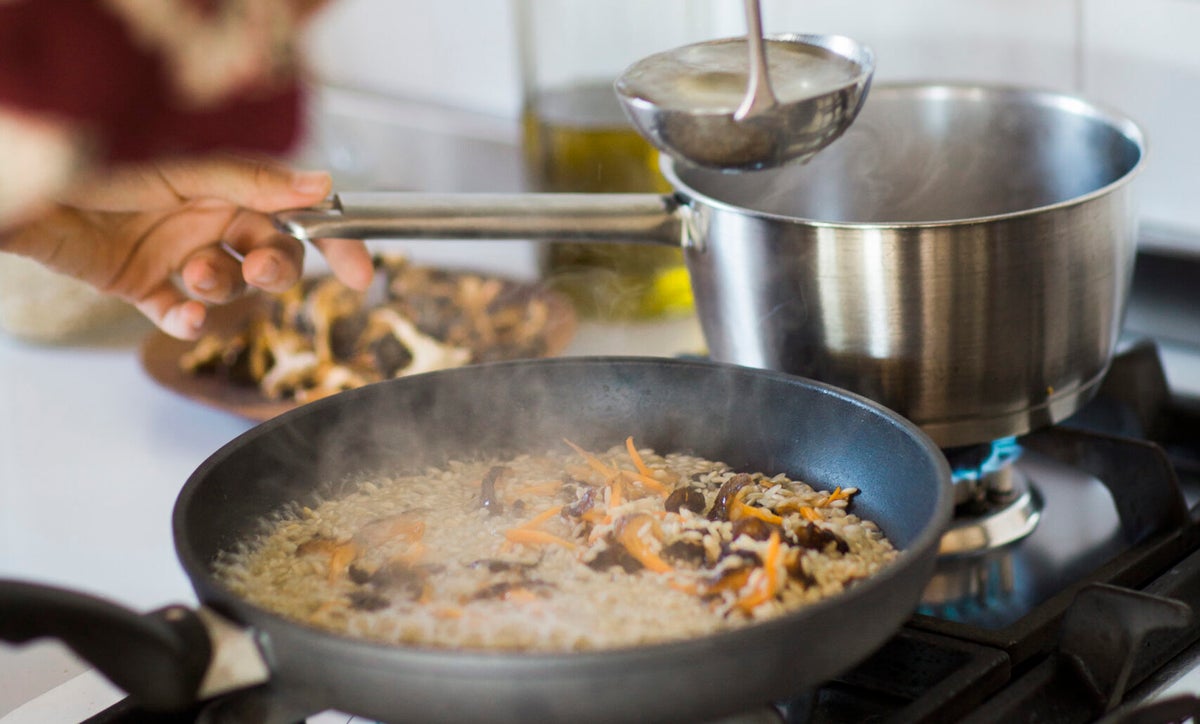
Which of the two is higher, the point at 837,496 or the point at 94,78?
the point at 94,78

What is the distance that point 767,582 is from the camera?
0.71 meters

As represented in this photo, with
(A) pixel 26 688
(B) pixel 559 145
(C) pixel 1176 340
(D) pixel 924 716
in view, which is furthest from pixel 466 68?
(D) pixel 924 716

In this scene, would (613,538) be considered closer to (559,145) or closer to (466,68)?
(559,145)

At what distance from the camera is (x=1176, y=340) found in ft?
4.18

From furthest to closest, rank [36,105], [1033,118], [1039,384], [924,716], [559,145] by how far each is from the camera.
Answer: [559,145]
[1033,118]
[1039,384]
[924,716]
[36,105]

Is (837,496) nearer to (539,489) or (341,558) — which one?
(539,489)

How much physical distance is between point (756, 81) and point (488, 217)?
9.8 inches

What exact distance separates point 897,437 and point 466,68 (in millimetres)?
1283

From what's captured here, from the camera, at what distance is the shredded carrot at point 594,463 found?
0.88m

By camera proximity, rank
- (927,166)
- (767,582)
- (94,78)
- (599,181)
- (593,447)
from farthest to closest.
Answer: (599,181)
(927,166)
(593,447)
(767,582)
(94,78)

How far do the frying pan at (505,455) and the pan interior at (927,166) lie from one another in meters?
0.20

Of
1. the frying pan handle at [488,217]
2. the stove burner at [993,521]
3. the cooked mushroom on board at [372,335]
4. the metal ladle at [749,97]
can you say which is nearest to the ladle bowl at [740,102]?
the metal ladle at [749,97]

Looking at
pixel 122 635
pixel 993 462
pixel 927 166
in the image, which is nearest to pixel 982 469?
pixel 993 462

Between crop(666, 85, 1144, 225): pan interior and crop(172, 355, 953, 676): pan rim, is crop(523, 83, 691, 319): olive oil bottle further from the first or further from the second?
crop(172, 355, 953, 676): pan rim
